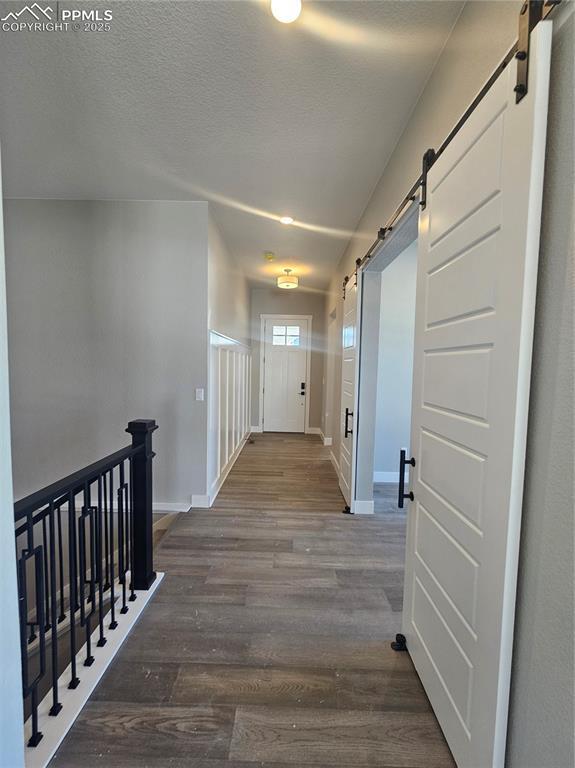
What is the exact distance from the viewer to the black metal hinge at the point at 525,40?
863 mm

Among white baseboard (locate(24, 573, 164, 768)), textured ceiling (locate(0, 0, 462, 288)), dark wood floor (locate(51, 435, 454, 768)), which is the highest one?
textured ceiling (locate(0, 0, 462, 288))

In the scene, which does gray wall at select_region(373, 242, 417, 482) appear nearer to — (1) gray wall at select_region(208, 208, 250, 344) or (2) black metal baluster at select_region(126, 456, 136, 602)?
(1) gray wall at select_region(208, 208, 250, 344)

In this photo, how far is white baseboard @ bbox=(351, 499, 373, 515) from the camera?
3.37 meters

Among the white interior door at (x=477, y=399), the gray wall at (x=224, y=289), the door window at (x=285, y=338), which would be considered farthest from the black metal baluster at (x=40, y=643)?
the door window at (x=285, y=338)

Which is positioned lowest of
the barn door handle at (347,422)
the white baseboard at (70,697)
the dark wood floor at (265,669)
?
the dark wood floor at (265,669)

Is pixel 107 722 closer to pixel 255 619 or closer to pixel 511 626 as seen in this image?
pixel 255 619

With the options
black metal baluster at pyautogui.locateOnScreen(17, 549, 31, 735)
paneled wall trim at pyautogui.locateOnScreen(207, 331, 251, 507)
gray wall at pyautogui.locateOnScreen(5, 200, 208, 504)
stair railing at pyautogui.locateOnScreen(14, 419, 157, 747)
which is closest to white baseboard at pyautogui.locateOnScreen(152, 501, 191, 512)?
gray wall at pyautogui.locateOnScreen(5, 200, 208, 504)

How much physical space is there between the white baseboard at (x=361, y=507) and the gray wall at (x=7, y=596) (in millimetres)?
2779

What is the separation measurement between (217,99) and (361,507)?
3323 mm

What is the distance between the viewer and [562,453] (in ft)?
2.62

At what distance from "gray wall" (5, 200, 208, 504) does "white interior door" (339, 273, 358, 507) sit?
4.73ft

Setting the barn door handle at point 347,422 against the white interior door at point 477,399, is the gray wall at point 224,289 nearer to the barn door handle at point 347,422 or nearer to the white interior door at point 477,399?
the barn door handle at point 347,422

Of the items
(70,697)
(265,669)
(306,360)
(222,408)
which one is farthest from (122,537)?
(306,360)

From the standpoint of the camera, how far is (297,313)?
23.7ft
